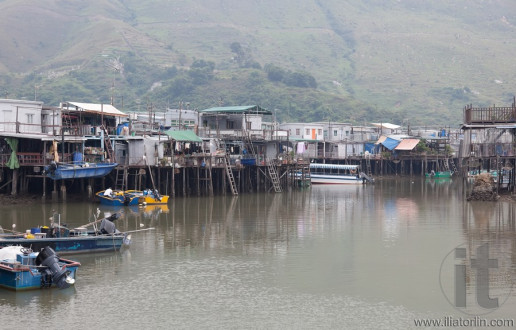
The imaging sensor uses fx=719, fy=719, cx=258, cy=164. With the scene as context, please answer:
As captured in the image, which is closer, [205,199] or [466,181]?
[205,199]

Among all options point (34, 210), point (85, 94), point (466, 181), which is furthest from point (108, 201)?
point (85, 94)

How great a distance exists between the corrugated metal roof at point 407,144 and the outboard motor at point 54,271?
68722 mm

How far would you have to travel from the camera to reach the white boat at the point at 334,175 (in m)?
74.4

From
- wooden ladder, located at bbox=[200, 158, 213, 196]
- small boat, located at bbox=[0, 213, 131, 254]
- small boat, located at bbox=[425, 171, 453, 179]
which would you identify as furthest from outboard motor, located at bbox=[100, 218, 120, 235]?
small boat, located at bbox=[425, 171, 453, 179]

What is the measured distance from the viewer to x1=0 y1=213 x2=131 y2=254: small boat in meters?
26.5

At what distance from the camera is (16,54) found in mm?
177250

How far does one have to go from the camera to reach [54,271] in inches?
904

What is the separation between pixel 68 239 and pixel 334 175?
49.8 metres

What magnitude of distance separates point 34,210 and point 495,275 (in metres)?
27.1

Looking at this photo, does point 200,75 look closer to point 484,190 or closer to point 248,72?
point 248,72

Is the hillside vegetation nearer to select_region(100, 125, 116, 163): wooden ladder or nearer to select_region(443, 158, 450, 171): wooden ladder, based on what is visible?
select_region(443, 158, 450, 171): wooden ladder

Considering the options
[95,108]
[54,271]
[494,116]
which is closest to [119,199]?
[95,108]

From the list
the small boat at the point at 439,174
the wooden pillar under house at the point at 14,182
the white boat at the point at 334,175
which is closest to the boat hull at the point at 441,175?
the small boat at the point at 439,174

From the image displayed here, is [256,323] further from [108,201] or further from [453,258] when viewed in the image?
[108,201]
